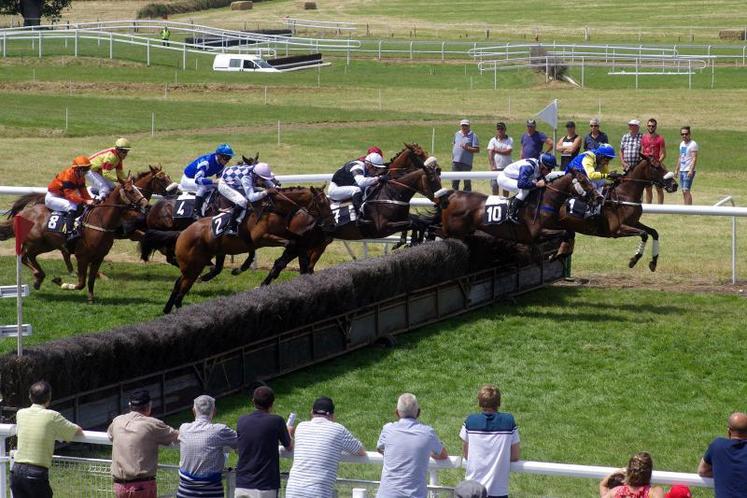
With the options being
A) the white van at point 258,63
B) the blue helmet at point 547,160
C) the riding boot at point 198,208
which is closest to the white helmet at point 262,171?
the riding boot at point 198,208

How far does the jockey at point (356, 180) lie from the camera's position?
1647cm

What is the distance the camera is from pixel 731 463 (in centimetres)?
704

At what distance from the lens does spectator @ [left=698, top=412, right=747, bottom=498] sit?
7020mm

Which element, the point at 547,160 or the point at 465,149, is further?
the point at 465,149

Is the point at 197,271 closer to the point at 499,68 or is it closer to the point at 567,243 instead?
the point at 567,243

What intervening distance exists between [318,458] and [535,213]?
846 centimetres

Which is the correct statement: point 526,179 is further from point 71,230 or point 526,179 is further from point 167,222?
point 71,230

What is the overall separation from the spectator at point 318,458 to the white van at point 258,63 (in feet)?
130

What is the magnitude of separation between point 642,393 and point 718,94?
97.1 ft

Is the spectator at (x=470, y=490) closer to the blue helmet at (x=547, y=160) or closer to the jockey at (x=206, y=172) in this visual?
the blue helmet at (x=547, y=160)

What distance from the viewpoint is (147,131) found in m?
32.4

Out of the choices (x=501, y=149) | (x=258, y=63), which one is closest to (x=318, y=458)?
(x=501, y=149)

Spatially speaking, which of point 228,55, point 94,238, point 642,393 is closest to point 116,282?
point 94,238

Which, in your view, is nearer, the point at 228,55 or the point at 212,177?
the point at 212,177
